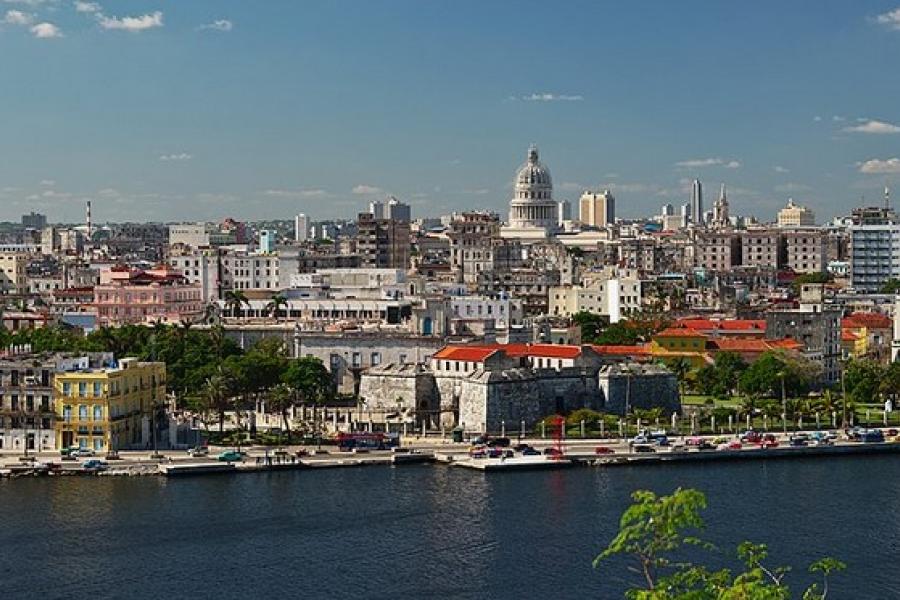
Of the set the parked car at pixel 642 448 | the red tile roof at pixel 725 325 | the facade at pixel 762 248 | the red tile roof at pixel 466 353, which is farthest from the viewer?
the facade at pixel 762 248

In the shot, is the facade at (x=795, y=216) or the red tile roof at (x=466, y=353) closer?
the red tile roof at (x=466, y=353)

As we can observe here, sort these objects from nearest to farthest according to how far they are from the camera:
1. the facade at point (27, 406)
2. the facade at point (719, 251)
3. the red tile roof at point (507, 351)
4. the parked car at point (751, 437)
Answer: the facade at point (27, 406) < the parked car at point (751, 437) < the red tile roof at point (507, 351) < the facade at point (719, 251)

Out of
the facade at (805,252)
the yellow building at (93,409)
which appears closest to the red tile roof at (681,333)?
the yellow building at (93,409)

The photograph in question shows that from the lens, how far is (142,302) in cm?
7975

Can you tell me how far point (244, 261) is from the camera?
327 feet

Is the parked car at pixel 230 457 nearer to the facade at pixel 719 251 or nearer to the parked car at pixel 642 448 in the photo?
the parked car at pixel 642 448

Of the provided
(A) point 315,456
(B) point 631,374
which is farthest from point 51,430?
(B) point 631,374

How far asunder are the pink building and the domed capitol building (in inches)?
2555

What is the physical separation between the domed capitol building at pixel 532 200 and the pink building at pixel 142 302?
6489cm

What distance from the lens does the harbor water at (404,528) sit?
1364 inches

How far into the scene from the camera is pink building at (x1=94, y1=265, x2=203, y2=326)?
79062 millimetres

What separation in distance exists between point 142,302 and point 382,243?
114 ft

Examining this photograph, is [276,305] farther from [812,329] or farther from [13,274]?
[13,274]

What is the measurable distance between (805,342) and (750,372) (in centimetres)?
904
